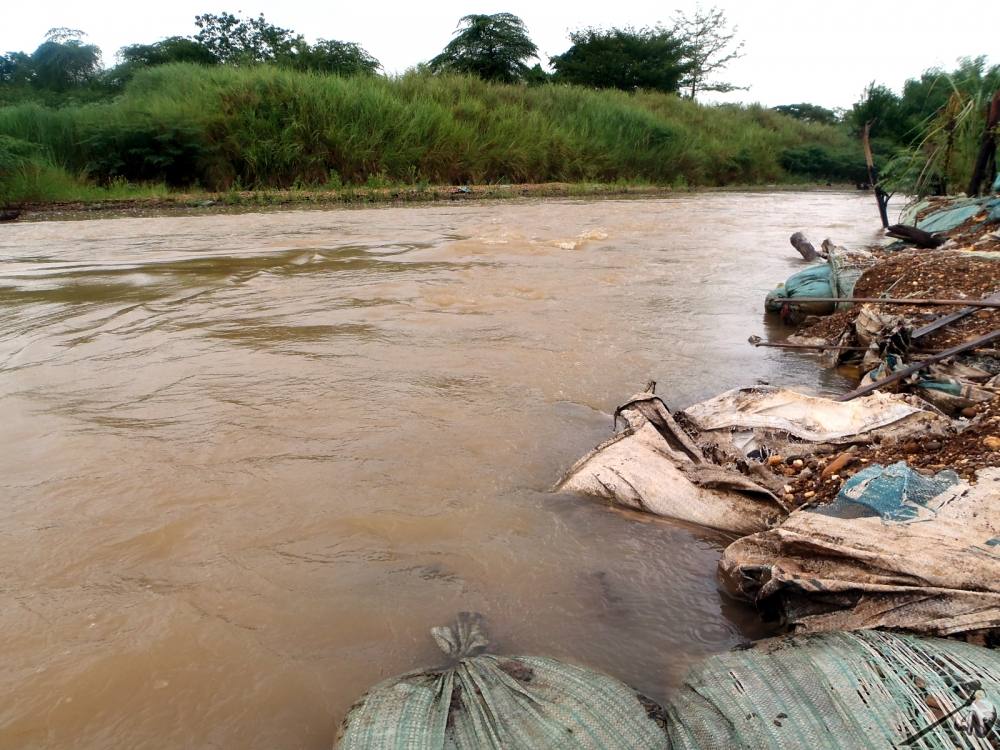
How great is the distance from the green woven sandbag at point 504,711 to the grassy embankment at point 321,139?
12.1 m

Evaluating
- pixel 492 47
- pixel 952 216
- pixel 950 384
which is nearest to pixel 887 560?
pixel 950 384

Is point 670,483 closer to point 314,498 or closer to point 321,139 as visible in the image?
point 314,498

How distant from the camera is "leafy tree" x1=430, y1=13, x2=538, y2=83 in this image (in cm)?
2228

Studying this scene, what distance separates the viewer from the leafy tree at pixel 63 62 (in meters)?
23.9

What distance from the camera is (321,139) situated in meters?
13.6

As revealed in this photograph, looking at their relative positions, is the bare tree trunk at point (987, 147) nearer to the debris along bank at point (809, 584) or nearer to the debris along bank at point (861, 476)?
the debris along bank at point (861, 476)

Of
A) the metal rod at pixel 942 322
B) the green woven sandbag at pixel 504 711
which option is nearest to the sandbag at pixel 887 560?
the green woven sandbag at pixel 504 711

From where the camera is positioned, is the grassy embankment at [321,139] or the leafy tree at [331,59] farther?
the leafy tree at [331,59]

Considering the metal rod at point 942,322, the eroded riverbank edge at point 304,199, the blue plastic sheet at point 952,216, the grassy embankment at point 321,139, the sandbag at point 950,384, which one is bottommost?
the sandbag at point 950,384

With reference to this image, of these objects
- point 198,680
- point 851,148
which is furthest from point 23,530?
point 851,148

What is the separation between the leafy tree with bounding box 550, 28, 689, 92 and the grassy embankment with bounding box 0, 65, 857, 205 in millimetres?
7251

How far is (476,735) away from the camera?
40.4 inches

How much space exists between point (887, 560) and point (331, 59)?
21.0 m

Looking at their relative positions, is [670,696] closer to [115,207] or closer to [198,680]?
[198,680]
